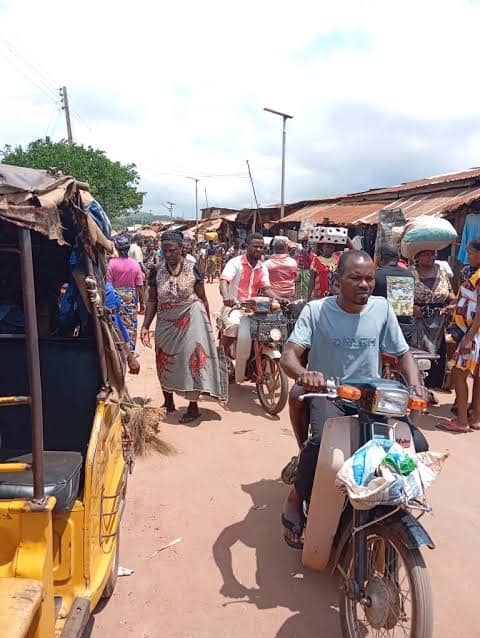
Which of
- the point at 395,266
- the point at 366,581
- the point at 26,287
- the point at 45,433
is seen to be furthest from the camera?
the point at 395,266

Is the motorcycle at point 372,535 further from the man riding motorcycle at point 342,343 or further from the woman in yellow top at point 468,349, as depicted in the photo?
the woman in yellow top at point 468,349

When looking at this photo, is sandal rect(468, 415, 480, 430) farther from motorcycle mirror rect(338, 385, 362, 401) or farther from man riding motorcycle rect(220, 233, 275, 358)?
motorcycle mirror rect(338, 385, 362, 401)

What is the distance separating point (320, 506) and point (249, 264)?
377cm

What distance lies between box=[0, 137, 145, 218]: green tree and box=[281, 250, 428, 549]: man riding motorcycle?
2582cm

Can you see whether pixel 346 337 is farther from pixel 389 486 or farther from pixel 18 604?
pixel 18 604

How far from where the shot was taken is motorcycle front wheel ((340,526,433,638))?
1.81 m

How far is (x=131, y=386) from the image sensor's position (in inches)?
252

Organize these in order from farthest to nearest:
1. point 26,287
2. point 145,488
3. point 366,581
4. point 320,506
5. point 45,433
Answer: point 145,488, point 45,433, point 320,506, point 366,581, point 26,287

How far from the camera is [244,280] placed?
5.71 meters

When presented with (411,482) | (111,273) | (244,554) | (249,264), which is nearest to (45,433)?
(244,554)

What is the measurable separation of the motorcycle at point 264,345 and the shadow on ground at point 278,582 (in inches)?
79.1

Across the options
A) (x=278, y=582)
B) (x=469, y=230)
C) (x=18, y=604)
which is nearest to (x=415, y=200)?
(x=469, y=230)

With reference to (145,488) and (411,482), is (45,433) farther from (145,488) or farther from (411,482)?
(411,482)

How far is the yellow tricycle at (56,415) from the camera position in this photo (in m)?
1.62
